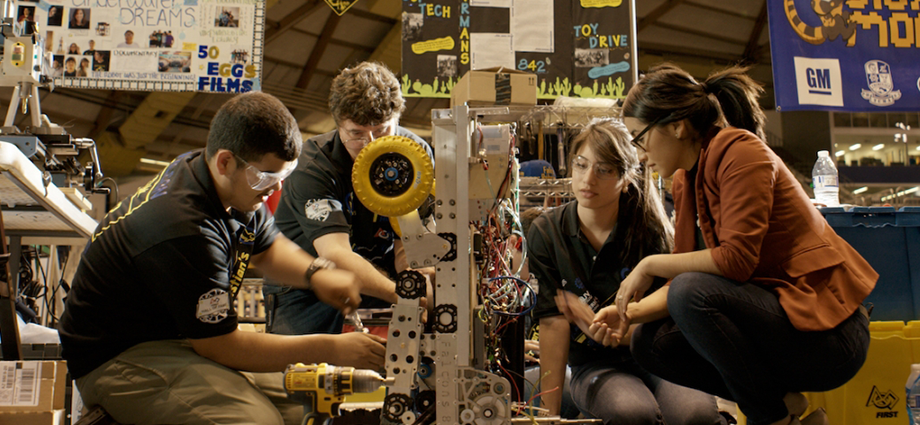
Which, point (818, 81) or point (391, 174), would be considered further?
point (818, 81)

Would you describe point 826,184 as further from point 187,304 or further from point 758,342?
point 187,304

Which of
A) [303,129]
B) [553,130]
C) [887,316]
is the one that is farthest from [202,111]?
[887,316]

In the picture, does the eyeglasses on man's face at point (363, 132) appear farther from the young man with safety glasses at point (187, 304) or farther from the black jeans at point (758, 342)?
the black jeans at point (758, 342)

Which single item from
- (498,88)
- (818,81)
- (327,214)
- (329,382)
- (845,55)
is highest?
(845,55)

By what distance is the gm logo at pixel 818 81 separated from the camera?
4324 millimetres

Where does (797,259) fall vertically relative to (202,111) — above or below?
below

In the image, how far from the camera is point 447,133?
5.19 feet

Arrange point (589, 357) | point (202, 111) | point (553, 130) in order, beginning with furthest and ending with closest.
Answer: point (202, 111) < point (553, 130) < point (589, 357)

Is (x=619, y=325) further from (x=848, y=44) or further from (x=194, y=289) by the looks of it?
(x=848, y=44)

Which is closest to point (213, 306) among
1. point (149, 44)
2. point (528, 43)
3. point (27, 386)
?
point (27, 386)

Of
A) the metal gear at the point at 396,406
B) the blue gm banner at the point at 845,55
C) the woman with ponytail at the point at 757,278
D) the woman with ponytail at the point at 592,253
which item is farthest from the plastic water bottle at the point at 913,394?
the blue gm banner at the point at 845,55

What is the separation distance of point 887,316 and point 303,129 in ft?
26.9

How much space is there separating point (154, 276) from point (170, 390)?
33 centimetres

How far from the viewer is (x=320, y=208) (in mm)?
2316
